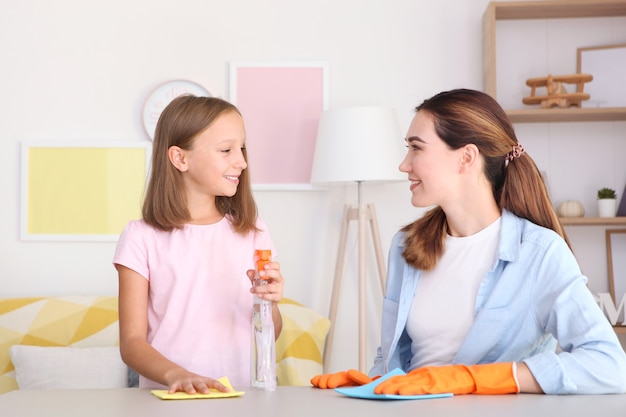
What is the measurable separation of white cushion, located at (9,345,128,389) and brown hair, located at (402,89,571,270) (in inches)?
59.1

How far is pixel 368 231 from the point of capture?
355 centimetres

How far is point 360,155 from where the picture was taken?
3.18 m

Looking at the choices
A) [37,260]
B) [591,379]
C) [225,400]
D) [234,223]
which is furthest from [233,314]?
[37,260]

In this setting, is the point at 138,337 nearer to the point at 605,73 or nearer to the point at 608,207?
the point at 608,207

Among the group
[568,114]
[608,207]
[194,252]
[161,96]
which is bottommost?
[194,252]

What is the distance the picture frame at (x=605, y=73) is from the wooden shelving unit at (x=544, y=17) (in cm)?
8

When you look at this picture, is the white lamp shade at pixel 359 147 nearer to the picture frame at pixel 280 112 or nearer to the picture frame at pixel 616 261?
the picture frame at pixel 280 112

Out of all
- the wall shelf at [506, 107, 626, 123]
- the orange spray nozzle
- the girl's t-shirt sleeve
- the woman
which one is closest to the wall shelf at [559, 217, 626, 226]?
the wall shelf at [506, 107, 626, 123]

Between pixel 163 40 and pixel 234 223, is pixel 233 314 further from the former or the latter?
pixel 163 40

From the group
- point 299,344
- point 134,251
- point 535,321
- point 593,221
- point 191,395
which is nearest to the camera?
point 191,395

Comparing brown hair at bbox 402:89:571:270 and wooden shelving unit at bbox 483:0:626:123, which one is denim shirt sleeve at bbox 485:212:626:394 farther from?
wooden shelving unit at bbox 483:0:626:123

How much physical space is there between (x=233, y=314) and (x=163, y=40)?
194cm

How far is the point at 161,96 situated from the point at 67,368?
3.95 feet

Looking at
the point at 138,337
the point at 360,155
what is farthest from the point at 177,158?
the point at 360,155
